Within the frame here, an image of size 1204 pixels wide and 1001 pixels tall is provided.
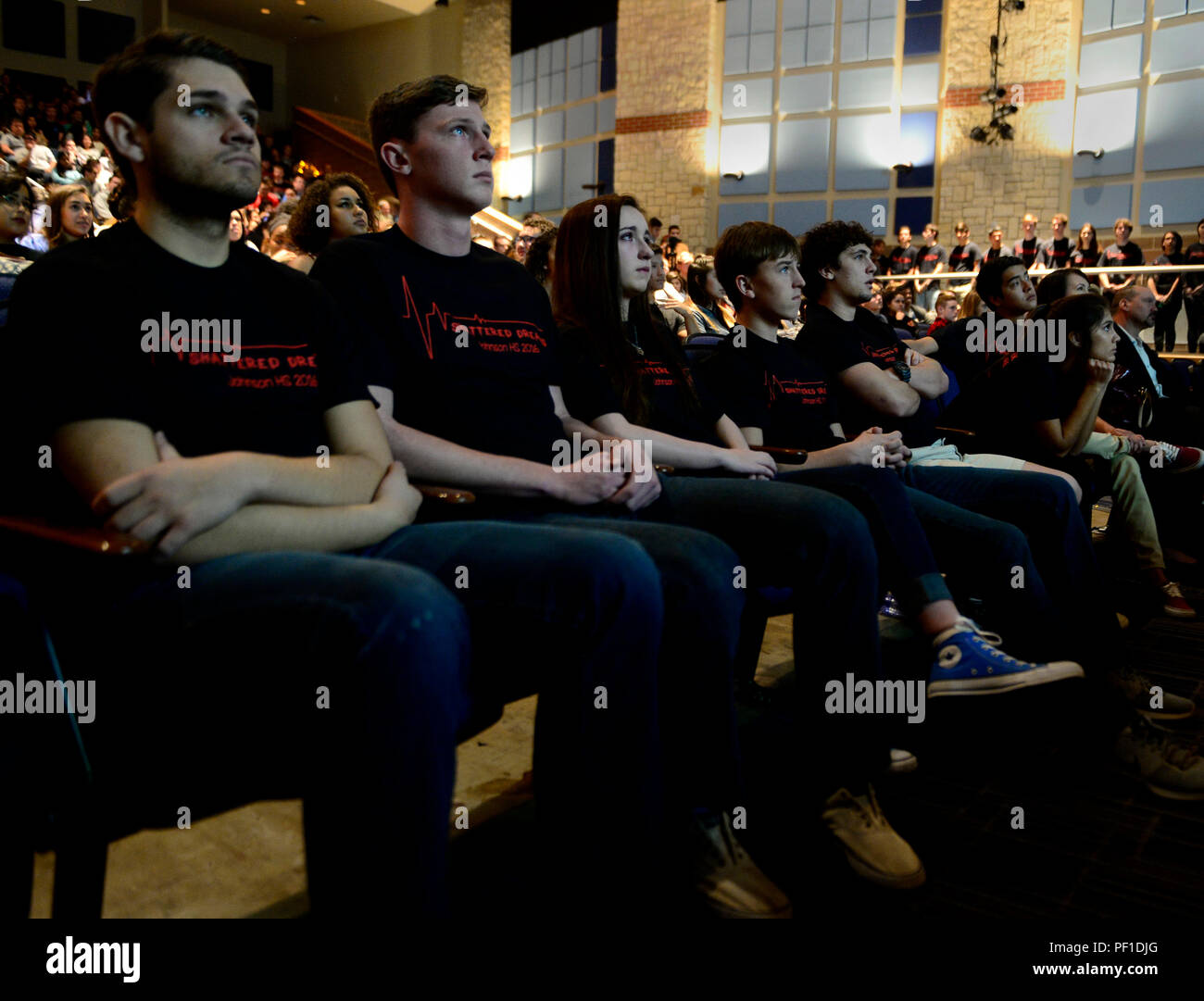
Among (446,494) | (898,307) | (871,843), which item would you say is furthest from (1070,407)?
(898,307)

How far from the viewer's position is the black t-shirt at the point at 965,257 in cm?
1012

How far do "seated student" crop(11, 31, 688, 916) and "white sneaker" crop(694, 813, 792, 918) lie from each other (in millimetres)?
213

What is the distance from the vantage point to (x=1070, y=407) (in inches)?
123

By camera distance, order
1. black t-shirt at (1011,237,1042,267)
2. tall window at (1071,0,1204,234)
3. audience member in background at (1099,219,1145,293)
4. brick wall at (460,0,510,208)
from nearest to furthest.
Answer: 1. audience member in background at (1099,219,1145,293)
2. black t-shirt at (1011,237,1042,267)
3. tall window at (1071,0,1204,234)
4. brick wall at (460,0,510,208)

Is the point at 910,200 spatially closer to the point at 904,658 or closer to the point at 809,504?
the point at 904,658

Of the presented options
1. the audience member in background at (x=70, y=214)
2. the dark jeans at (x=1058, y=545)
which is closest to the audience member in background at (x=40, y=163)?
the audience member in background at (x=70, y=214)

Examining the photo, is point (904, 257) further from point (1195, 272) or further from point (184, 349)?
point (184, 349)

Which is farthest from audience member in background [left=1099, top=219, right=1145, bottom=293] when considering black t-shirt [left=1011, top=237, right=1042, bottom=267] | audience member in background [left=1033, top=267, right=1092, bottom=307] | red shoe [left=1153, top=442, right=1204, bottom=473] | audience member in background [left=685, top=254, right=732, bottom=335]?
red shoe [left=1153, top=442, right=1204, bottom=473]

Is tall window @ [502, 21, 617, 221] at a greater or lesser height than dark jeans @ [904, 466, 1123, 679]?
greater

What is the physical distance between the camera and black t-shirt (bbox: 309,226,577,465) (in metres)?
1.63

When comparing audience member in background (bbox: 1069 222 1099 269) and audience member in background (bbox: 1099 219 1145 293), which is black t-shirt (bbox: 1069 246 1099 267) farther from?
audience member in background (bbox: 1099 219 1145 293)

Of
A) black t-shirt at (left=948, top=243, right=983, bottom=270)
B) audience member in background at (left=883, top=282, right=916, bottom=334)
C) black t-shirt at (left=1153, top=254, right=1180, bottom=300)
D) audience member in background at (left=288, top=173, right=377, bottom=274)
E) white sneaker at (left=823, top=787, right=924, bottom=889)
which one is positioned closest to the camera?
white sneaker at (left=823, top=787, right=924, bottom=889)

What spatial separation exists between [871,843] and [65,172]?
10403 mm

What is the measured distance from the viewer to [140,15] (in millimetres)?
15594
